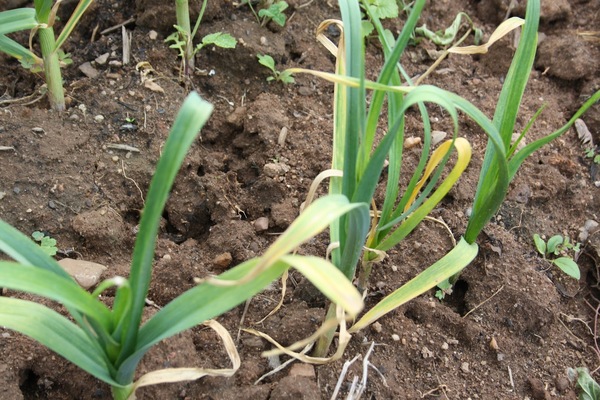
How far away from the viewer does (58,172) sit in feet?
4.94

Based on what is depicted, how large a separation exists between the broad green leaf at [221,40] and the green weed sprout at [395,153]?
0.43m

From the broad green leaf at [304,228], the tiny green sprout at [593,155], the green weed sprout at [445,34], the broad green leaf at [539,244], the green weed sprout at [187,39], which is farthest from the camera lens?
the green weed sprout at [445,34]

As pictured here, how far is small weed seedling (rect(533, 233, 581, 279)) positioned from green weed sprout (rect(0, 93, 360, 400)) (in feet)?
2.50

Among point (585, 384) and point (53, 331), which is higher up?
point (53, 331)

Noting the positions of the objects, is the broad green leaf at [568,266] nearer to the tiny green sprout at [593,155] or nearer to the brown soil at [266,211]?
the brown soil at [266,211]

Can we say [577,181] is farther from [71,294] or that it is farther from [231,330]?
[71,294]

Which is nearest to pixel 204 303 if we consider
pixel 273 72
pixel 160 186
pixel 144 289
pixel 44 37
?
pixel 144 289

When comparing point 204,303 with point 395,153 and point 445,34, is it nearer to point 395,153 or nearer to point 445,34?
point 395,153

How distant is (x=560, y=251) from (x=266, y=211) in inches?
29.9

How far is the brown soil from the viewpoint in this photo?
1332mm

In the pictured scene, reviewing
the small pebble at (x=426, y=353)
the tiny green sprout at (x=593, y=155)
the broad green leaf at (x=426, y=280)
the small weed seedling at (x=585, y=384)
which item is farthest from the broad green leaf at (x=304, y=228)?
the tiny green sprout at (x=593, y=155)

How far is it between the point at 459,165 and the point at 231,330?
59 centimetres

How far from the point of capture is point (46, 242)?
1.38 m

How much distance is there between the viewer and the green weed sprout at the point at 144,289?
81 cm
